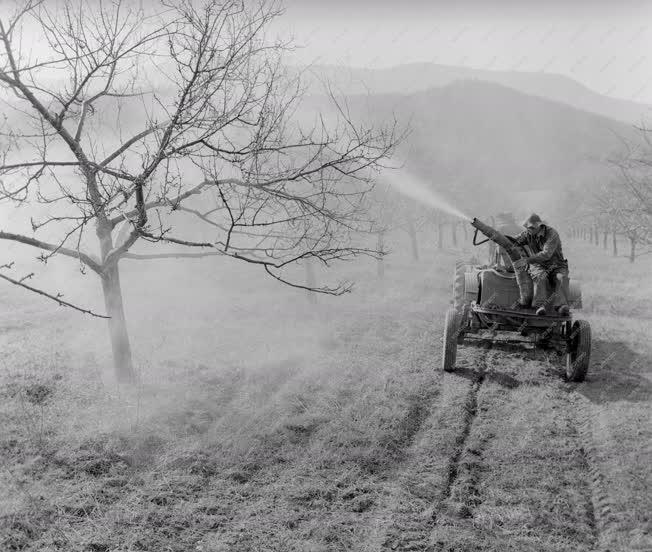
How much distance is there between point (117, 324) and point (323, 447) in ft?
13.3

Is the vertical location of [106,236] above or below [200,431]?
above

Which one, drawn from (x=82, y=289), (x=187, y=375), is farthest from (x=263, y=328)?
(x=82, y=289)

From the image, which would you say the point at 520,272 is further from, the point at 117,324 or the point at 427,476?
the point at 117,324

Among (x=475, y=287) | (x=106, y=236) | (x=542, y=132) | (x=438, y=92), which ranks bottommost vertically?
(x=475, y=287)

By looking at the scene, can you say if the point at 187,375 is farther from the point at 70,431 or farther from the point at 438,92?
the point at 438,92

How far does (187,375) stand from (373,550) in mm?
5523

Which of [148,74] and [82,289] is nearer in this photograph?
[148,74]

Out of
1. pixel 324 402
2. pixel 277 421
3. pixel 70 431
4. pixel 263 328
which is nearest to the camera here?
pixel 70 431

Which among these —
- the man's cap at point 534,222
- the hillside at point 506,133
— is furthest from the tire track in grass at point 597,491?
the hillside at point 506,133

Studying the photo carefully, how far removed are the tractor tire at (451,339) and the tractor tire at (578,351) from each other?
184cm

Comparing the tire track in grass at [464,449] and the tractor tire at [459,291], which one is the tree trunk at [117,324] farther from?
the tractor tire at [459,291]

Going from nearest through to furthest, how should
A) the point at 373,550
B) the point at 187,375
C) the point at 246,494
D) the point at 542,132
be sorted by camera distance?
the point at 373,550 → the point at 246,494 → the point at 187,375 → the point at 542,132

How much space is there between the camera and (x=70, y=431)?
20.2 ft

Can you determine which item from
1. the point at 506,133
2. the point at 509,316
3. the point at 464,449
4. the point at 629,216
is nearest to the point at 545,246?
the point at 509,316
